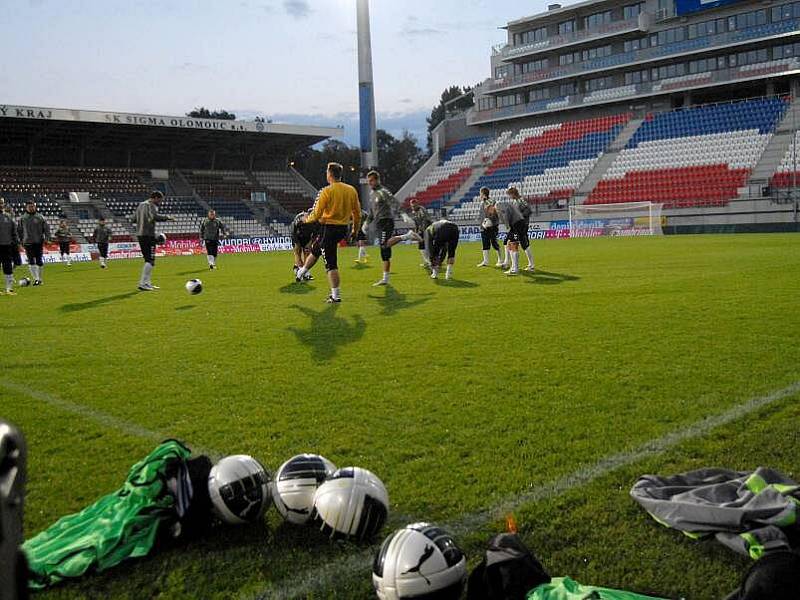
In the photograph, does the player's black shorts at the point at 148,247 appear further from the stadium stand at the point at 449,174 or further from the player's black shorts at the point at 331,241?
the stadium stand at the point at 449,174

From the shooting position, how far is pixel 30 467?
371 centimetres

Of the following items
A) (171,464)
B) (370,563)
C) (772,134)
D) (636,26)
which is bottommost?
(370,563)

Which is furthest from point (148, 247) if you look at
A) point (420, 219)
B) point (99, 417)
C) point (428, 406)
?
point (428, 406)

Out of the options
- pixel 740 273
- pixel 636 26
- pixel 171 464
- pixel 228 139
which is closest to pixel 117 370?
pixel 171 464

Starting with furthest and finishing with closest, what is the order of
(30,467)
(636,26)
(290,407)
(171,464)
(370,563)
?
(636,26) < (290,407) < (30,467) < (171,464) < (370,563)

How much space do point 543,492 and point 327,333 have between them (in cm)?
494

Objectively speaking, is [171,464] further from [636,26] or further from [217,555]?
[636,26]

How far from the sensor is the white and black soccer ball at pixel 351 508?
9.16ft

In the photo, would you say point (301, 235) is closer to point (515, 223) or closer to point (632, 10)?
point (515, 223)

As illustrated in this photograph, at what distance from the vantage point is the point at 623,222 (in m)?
Result: 36.6

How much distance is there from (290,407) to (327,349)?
6.98 ft

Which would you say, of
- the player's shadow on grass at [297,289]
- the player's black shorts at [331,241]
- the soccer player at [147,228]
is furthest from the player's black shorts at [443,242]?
the soccer player at [147,228]

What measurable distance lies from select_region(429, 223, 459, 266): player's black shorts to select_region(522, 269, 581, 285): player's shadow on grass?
176cm

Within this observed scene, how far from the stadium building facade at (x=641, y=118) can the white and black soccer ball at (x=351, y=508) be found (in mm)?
35591
